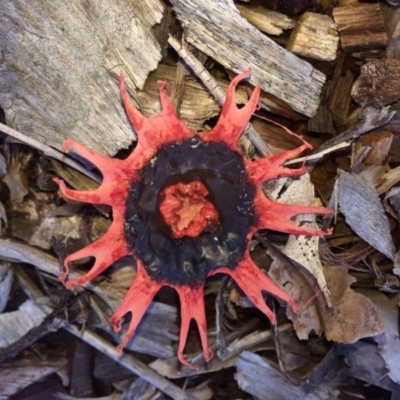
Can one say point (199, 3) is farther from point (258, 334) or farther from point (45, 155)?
point (258, 334)

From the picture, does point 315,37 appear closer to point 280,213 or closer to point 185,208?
point 280,213

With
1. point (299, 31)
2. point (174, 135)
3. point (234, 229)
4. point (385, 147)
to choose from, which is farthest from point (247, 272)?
point (299, 31)

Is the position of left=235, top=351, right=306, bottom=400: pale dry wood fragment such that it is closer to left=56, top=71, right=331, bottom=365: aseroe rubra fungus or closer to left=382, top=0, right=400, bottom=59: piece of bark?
left=56, top=71, right=331, bottom=365: aseroe rubra fungus

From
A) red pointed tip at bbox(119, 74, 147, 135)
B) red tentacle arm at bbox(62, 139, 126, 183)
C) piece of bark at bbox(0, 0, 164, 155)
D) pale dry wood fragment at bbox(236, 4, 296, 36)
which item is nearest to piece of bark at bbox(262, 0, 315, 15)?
pale dry wood fragment at bbox(236, 4, 296, 36)

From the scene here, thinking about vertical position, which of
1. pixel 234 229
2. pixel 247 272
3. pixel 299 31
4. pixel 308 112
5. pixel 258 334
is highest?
pixel 299 31

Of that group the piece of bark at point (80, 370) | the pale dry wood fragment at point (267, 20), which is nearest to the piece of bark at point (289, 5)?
the pale dry wood fragment at point (267, 20)

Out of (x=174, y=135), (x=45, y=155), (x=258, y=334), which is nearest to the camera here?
(x=174, y=135)

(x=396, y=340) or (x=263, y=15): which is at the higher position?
(x=263, y=15)
